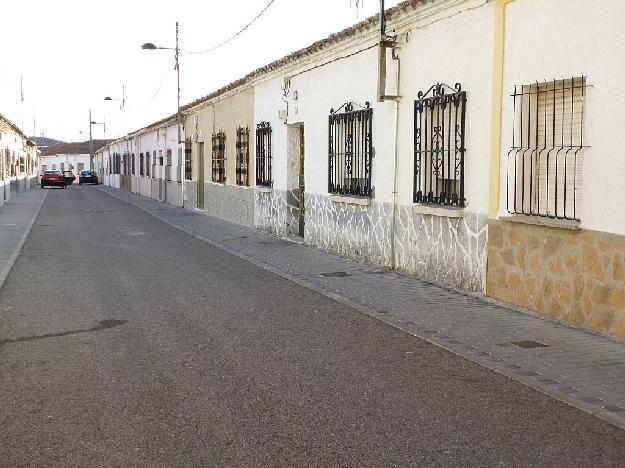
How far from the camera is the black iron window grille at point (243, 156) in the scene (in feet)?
68.2


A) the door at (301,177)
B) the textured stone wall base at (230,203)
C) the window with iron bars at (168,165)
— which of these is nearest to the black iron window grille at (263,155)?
the textured stone wall base at (230,203)

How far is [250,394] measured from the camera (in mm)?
5262

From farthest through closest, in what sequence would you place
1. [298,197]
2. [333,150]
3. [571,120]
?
[298,197] → [333,150] → [571,120]

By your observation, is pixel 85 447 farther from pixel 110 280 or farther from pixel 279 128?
pixel 279 128

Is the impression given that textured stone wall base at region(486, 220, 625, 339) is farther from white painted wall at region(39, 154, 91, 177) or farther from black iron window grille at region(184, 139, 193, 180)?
white painted wall at region(39, 154, 91, 177)

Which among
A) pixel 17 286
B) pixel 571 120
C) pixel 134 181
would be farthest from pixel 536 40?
pixel 134 181

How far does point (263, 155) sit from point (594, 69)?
1275 cm

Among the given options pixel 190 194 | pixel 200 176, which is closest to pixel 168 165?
pixel 190 194

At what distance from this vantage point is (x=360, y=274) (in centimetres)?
1145

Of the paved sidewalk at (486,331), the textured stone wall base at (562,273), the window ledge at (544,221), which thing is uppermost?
the window ledge at (544,221)

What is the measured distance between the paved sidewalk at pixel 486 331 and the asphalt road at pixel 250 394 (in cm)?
22

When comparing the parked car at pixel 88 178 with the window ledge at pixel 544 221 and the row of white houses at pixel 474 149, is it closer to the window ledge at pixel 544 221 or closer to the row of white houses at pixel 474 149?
the row of white houses at pixel 474 149

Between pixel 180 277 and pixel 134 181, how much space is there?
3890 centimetres

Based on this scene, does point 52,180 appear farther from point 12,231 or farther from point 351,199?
point 351,199
